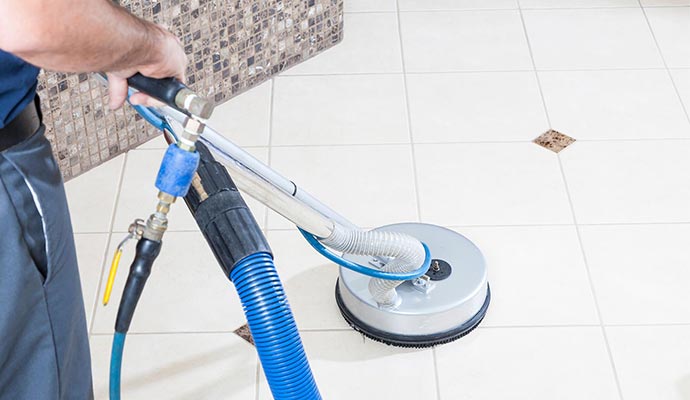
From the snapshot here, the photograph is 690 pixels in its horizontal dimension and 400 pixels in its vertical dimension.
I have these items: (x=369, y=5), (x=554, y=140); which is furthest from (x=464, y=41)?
(x=554, y=140)

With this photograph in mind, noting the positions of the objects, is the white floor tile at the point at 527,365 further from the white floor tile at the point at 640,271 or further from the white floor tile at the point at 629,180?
the white floor tile at the point at 629,180

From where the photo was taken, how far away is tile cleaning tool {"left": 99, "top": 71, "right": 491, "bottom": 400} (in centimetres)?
128

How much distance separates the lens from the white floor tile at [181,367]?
91.0 inches

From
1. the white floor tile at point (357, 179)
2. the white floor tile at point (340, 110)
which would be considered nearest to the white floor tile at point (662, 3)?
the white floor tile at point (340, 110)

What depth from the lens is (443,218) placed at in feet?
9.19

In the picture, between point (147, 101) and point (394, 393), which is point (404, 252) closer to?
point (394, 393)

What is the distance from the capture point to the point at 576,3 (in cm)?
386

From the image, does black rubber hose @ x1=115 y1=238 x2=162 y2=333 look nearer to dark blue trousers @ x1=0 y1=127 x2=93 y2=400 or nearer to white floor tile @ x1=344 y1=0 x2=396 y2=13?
dark blue trousers @ x1=0 y1=127 x2=93 y2=400

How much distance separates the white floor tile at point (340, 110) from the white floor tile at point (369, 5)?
1.58ft

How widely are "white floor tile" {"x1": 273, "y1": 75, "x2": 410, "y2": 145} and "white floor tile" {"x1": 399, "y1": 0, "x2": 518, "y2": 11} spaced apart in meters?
0.52

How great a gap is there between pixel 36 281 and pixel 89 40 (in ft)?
1.48

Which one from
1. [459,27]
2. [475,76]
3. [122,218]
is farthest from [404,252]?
[459,27]

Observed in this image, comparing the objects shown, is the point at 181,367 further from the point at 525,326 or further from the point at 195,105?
the point at 195,105

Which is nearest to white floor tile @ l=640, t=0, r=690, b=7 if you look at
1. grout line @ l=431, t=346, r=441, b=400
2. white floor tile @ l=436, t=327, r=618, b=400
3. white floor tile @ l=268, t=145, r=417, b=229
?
white floor tile @ l=268, t=145, r=417, b=229
